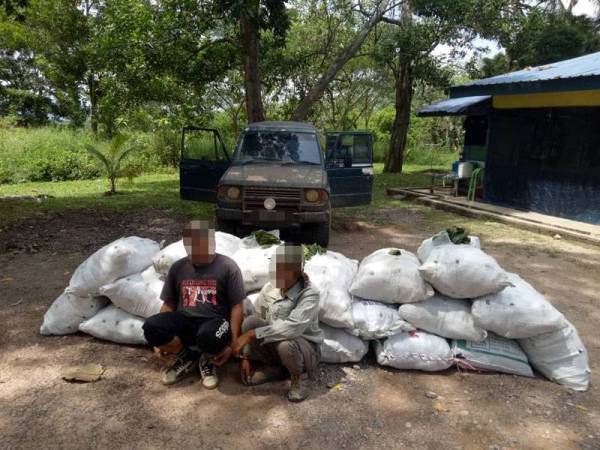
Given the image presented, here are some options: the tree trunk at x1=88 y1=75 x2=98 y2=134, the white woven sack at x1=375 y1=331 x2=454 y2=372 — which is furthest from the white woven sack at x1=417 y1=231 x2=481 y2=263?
the tree trunk at x1=88 y1=75 x2=98 y2=134

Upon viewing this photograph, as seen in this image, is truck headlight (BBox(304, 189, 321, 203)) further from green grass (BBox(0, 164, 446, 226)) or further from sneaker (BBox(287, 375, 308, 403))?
green grass (BBox(0, 164, 446, 226))

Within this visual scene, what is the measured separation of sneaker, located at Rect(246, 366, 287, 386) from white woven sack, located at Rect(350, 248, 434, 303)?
2.55 feet

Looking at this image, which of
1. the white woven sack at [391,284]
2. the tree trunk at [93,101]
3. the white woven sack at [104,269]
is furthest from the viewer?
the tree trunk at [93,101]

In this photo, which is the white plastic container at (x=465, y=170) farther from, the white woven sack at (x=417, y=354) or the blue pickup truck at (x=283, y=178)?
the white woven sack at (x=417, y=354)

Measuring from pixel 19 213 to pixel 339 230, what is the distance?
5.68m

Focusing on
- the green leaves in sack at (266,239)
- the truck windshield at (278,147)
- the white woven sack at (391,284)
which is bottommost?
Result: the white woven sack at (391,284)

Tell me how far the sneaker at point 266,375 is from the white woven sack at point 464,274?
4.00 feet

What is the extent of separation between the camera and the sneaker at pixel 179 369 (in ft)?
10.2

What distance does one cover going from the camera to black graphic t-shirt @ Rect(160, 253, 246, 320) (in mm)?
3102

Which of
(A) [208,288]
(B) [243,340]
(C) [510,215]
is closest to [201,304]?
(A) [208,288]

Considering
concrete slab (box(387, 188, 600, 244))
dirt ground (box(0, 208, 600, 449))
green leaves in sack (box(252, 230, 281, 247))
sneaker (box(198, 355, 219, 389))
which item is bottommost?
dirt ground (box(0, 208, 600, 449))

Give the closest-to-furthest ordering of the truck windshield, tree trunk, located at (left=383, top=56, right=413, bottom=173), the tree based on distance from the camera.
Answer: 1. the truck windshield
2. the tree
3. tree trunk, located at (left=383, top=56, right=413, bottom=173)

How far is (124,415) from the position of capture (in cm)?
277

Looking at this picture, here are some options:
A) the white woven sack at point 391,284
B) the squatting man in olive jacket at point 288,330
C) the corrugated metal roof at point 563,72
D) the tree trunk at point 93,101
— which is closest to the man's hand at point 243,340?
the squatting man in olive jacket at point 288,330
